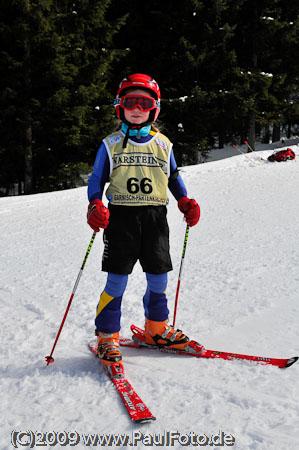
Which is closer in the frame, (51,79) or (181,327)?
(181,327)

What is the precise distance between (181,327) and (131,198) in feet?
4.30

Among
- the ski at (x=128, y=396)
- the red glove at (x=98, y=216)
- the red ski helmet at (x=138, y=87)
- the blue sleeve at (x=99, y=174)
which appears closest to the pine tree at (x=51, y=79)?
the red ski helmet at (x=138, y=87)

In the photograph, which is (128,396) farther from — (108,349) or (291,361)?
(291,361)

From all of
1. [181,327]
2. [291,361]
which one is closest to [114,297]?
[181,327]

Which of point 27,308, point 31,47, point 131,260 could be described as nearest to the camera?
point 131,260

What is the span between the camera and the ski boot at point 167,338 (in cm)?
291

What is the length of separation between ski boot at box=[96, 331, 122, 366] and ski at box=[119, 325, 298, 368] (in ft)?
1.01

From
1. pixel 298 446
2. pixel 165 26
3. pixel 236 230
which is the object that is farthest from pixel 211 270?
pixel 165 26

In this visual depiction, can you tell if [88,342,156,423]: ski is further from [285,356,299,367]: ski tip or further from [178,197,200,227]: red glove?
[178,197,200,227]: red glove

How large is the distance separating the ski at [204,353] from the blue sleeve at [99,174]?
3.82ft

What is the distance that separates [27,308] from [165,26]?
785 inches

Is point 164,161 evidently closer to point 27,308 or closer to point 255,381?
point 255,381

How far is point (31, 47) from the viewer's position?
579 inches

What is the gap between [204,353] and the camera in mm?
2863
